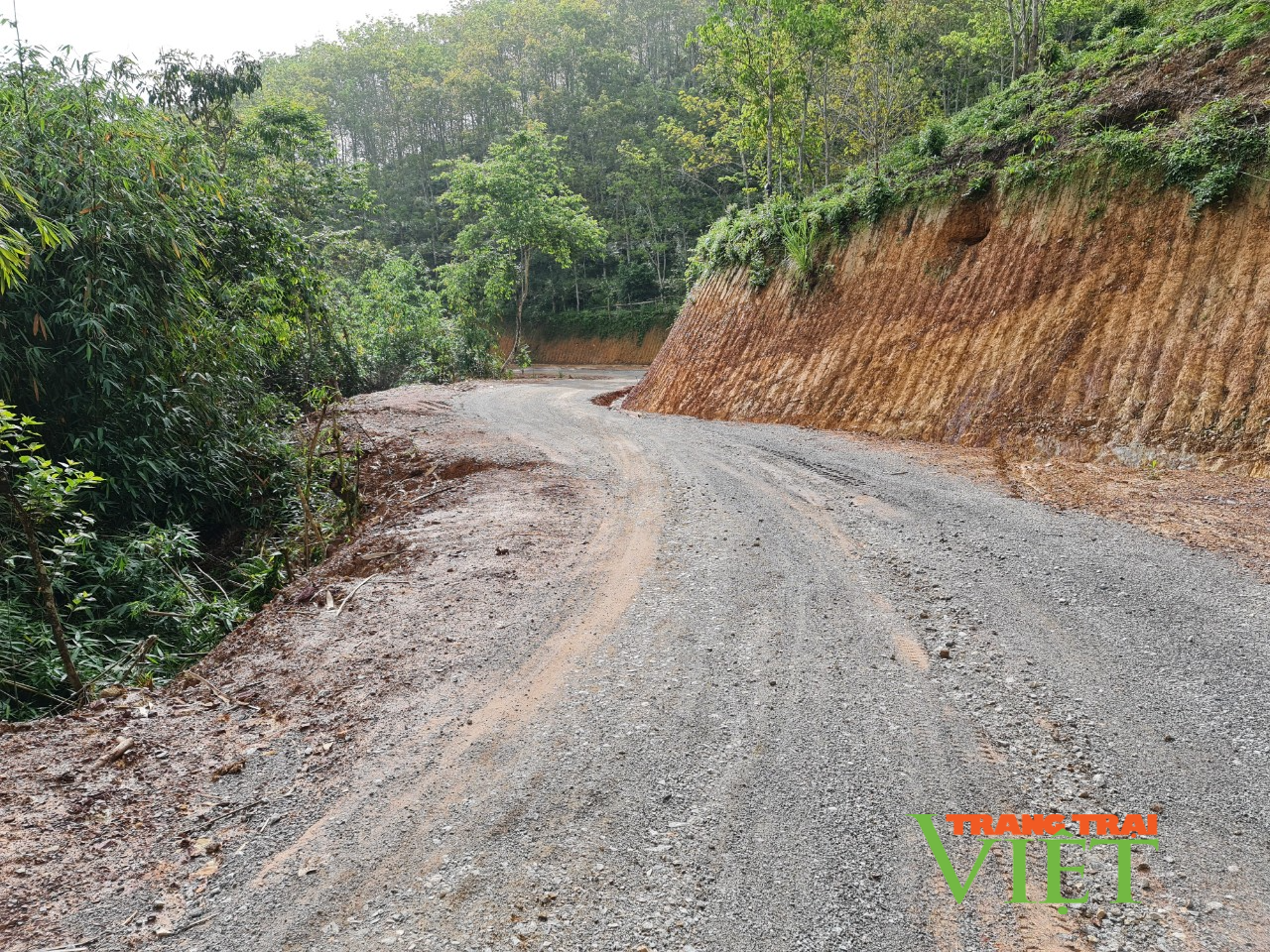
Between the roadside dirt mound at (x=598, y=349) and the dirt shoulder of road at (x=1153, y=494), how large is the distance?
27262mm

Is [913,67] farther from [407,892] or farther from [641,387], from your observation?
[407,892]

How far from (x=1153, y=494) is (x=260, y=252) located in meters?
11.0

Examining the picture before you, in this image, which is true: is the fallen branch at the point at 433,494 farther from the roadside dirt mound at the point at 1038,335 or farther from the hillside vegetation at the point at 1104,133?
the hillside vegetation at the point at 1104,133

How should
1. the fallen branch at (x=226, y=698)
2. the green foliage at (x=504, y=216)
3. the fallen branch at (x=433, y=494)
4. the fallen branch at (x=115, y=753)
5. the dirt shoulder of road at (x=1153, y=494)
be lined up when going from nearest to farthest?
the fallen branch at (x=115, y=753) < the fallen branch at (x=226, y=698) < the dirt shoulder of road at (x=1153, y=494) < the fallen branch at (x=433, y=494) < the green foliage at (x=504, y=216)

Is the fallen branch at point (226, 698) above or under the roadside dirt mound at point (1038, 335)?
under

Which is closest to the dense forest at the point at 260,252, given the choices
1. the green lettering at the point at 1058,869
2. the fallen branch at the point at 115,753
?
the fallen branch at the point at 115,753

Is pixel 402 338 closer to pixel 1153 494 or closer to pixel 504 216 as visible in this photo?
pixel 504 216

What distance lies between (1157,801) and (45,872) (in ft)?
13.8

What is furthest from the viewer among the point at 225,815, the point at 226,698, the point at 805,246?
the point at 805,246

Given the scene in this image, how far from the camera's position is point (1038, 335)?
9.45 metres

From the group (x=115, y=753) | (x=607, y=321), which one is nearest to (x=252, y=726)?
(x=115, y=753)

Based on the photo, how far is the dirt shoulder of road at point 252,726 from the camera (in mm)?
2498

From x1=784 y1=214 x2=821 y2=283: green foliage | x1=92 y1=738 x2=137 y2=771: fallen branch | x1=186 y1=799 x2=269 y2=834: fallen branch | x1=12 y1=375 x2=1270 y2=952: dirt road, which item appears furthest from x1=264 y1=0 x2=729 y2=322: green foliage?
x1=186 y1=799 x2=269 y2=834: fallen branch

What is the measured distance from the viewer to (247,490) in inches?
334
